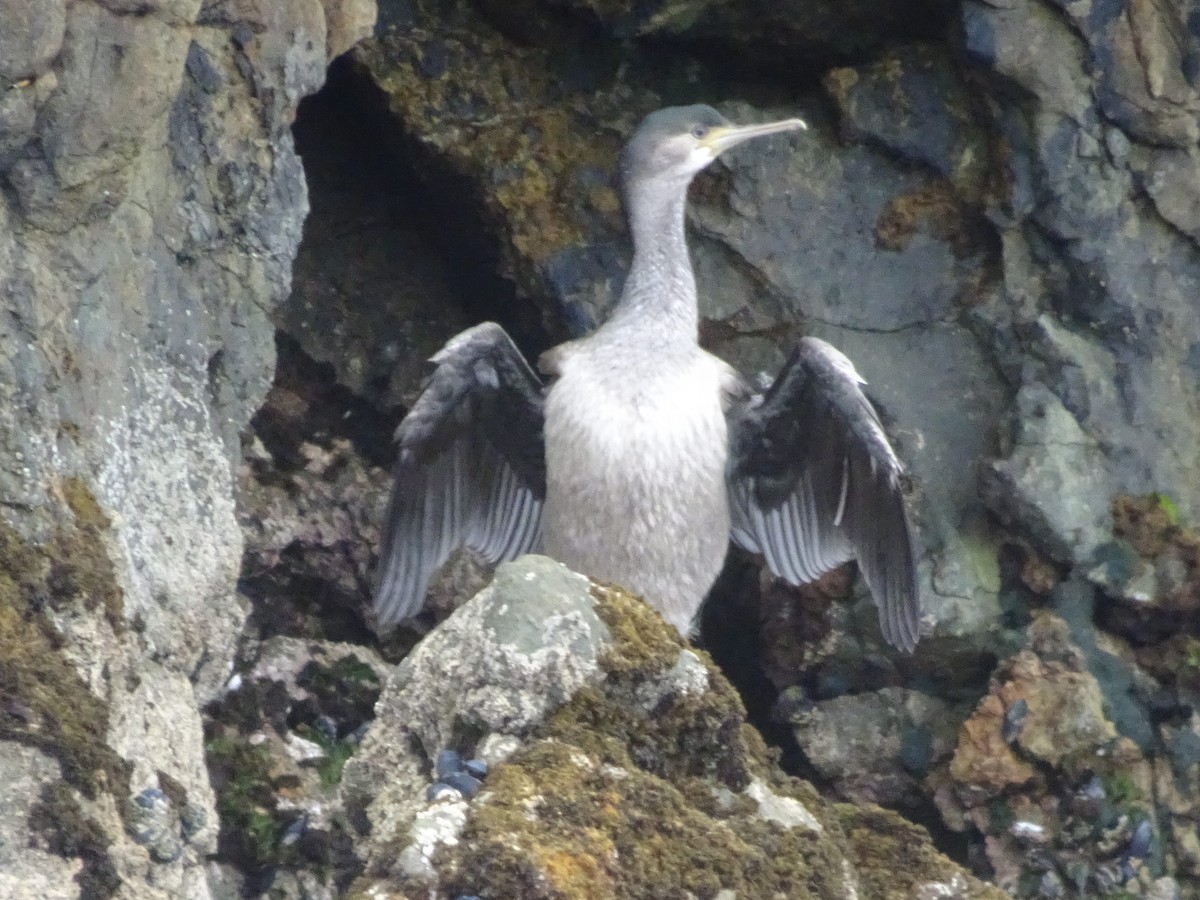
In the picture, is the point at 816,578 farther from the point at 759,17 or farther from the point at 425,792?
the point at 425,792

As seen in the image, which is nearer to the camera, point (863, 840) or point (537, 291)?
point (863, 840)

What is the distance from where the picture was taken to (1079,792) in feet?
21.0

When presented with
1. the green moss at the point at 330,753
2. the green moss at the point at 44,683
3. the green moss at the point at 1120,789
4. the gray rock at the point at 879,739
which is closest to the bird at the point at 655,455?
the green moss at the point at 330,753

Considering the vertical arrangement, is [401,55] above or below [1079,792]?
above

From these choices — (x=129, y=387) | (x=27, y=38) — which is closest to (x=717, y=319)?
(x=129, y=387)

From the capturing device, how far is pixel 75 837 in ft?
13.5

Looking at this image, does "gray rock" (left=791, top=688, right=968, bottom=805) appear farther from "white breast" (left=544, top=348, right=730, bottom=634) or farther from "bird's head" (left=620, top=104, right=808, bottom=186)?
"bird's head" (left=620, top=104, right=808, bottom=186)

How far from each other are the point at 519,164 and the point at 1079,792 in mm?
2956

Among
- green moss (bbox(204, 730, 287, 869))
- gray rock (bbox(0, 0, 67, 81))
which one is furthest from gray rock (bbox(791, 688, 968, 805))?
gray rock (bbox(0, 0, 67, 81))

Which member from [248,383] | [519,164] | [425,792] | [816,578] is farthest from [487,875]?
[519,164]

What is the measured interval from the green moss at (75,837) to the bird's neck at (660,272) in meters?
2.70

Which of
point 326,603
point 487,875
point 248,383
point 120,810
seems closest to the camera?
point 487,875

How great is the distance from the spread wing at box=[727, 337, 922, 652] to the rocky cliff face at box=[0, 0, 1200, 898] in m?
0.44

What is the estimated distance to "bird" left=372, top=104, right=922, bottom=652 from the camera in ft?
20.2
